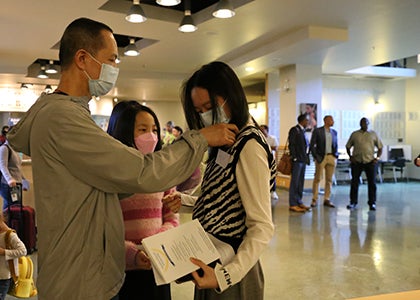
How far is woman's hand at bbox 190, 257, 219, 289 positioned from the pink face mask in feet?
2.58

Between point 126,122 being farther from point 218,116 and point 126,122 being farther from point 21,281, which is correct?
point 21,281

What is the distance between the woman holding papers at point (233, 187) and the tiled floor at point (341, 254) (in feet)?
7.20

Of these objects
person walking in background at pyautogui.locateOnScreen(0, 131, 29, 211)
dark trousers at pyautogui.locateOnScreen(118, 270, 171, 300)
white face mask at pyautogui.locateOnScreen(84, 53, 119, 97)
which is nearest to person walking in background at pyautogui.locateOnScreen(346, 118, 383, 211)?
person walking in background at pyautogui.locateOnScreen(0, 131, 29, 211)

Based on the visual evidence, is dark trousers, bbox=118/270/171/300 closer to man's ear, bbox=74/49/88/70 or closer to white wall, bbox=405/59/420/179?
man's ear, bbox=74/49/88/70

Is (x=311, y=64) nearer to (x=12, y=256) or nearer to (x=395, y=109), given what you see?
(x=395, y=109)

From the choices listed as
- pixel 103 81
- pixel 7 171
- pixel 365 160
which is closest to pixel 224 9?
pixel 7 171

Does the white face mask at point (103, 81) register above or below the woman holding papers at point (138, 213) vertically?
above

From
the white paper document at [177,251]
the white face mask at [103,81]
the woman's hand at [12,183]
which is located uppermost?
the white face mask at [103,81]

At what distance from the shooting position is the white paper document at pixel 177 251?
104cm

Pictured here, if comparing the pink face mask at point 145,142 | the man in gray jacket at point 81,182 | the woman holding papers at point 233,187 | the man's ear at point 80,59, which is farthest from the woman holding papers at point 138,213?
the man's ear at point 80,59

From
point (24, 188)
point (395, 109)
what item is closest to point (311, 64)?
point (395, 109)

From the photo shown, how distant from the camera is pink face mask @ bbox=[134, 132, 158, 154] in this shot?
1.76 m

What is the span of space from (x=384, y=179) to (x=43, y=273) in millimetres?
12670

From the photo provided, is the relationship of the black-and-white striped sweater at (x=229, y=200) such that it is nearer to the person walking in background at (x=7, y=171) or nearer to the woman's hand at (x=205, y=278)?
the woman's hand at (x=205, y=278)
